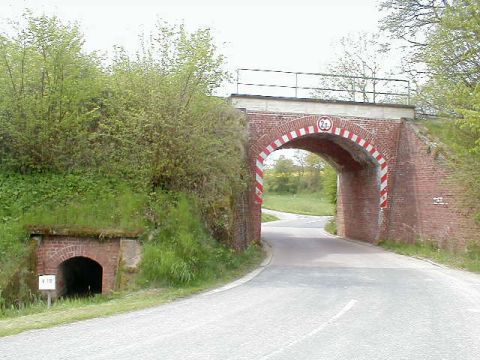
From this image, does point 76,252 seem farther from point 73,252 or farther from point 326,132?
point 326,132

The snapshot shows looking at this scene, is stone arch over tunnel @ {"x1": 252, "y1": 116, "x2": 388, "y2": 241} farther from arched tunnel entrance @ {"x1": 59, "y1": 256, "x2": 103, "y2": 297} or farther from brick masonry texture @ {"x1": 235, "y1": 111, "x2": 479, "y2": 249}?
arched tunnel entrance @ {"x1": 59, "y1": 256, "x2": 103, "y2": 297}

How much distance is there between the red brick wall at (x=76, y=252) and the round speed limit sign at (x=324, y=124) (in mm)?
10278

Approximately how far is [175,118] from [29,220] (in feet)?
13.8

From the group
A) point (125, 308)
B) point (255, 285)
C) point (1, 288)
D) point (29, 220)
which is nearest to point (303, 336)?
point (125, 308)

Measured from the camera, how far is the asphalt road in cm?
596

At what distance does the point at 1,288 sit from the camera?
1084cm

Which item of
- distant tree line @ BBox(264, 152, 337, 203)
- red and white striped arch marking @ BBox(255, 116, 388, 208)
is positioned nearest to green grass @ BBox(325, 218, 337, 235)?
red and white striped arch marking @ BBox(255, 116, 388, 208)

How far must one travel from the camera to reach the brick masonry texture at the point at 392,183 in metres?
17.0

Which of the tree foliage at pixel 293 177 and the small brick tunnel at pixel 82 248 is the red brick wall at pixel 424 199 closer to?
the small brick tunnel at pixel 82 248

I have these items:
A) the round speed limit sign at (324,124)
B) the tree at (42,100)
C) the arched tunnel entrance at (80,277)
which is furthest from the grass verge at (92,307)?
the round speed limit sign at (324,124)

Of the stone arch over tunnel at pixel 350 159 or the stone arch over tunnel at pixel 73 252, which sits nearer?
the stone arch over tunnel at pixel 73 252

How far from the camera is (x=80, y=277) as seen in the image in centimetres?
1430

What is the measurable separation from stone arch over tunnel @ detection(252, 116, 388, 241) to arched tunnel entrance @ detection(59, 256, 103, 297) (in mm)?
6482

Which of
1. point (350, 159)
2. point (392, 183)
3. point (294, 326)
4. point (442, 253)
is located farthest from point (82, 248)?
point (350, 159)
